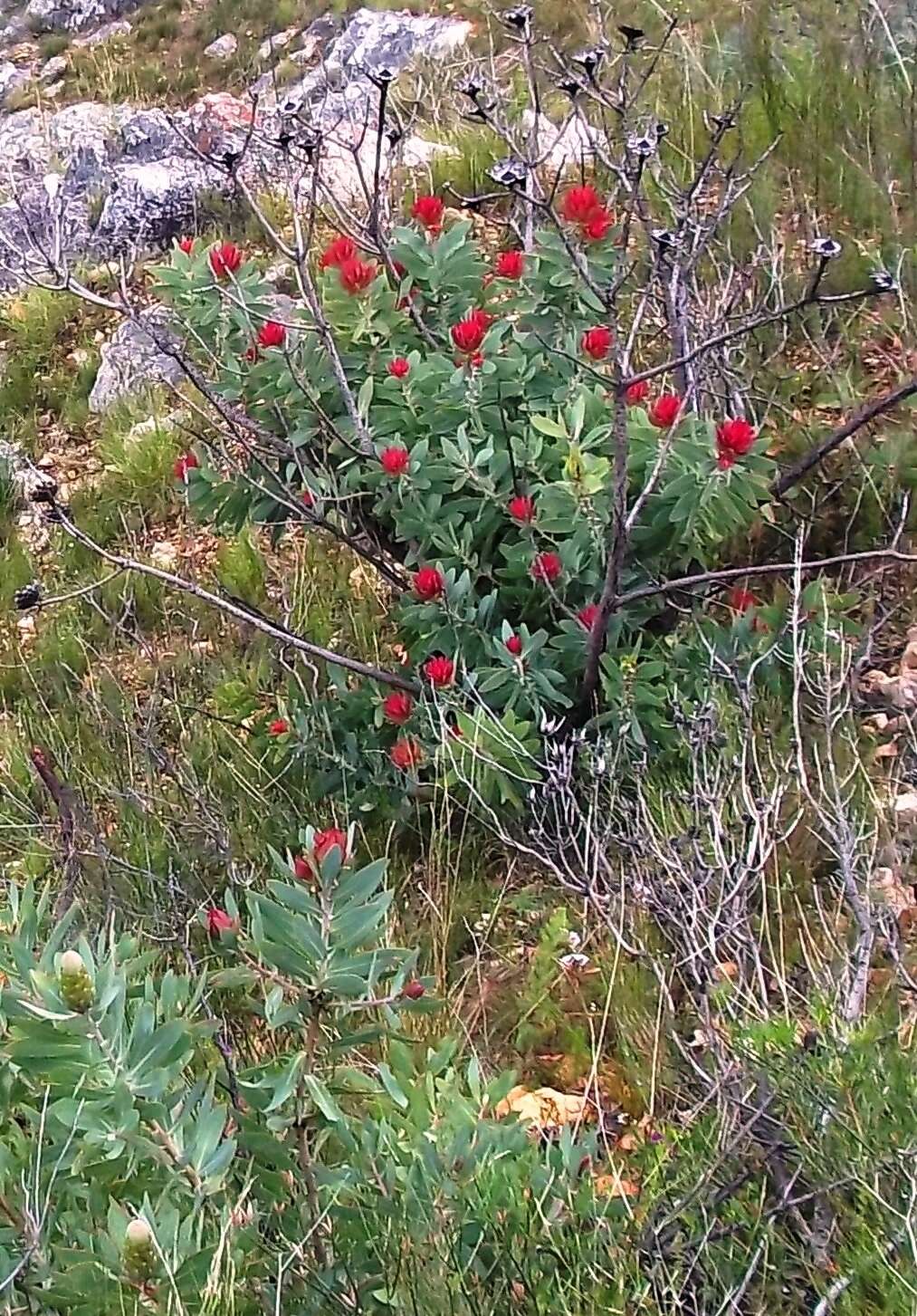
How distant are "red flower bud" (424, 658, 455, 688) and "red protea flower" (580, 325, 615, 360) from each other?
1.92 ft

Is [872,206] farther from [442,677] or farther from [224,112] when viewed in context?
[224,112]

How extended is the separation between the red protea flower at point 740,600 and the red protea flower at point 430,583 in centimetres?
56

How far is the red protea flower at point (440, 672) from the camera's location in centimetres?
218

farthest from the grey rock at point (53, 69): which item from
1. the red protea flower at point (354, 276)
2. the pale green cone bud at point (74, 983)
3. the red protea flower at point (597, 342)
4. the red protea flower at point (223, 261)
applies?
the pale green cone bud at point (74, 983)

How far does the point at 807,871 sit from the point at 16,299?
4490mm

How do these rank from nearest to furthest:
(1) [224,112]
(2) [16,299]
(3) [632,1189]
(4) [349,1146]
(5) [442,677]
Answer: (4) [349,1146] → (3) [632,1189] → (5) [442,677] → (2) [16,299] → (1) [224,112]

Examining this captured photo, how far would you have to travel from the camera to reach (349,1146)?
1.35 meters

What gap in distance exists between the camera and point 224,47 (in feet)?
33.8

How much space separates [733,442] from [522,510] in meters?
0.39

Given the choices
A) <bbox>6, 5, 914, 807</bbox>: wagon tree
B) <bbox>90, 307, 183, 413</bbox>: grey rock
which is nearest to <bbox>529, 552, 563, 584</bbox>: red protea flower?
<bbox>6, 5, 914, 807</bbox>: wagon tree

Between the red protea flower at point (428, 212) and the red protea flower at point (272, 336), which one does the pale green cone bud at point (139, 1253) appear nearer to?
the red protea flower at point (272, 336)

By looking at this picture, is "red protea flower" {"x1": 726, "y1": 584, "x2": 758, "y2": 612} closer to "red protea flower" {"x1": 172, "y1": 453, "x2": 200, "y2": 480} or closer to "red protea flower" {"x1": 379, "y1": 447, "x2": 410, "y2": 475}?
"red protea flower" {"x1": 379, "y1": 447, "x2": 410, "y2": 475}

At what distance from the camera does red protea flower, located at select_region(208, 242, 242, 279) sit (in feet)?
7.74

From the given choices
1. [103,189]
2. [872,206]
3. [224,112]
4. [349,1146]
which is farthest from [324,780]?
[224,112]
